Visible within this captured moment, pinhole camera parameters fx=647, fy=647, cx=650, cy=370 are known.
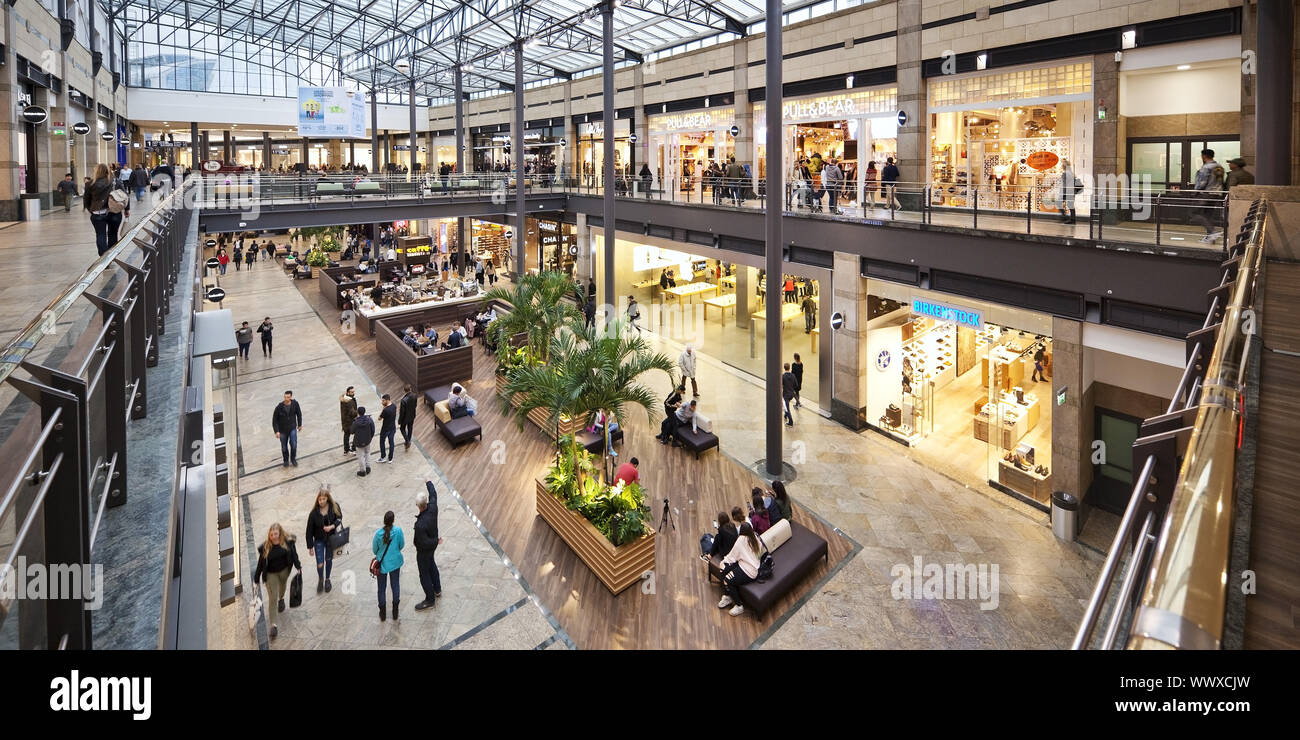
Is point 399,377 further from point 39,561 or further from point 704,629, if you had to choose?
point 39,561

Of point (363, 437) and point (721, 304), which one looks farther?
point (721, 304)

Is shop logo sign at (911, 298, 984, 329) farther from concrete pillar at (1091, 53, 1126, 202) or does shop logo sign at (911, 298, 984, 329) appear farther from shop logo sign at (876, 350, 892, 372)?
concrete pillar at (1091, 53, 1126, 202)

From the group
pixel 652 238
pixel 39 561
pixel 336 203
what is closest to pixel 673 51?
pixel 652 238

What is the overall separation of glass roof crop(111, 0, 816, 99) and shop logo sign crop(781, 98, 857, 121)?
10.7 ft

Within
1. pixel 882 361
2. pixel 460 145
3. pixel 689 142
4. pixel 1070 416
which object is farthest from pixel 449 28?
pixel 1070 416

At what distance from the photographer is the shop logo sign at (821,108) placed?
20906 mm

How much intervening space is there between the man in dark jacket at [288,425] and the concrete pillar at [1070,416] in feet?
47.3

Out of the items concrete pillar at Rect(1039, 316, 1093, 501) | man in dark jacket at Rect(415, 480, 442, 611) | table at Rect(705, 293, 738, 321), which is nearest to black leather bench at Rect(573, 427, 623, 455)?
man in dark jacket at Rect(415, 480, 442, 611)

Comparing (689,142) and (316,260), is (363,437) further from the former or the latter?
(316,260)

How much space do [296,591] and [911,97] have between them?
18.7 meters

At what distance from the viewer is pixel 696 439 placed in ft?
45.9

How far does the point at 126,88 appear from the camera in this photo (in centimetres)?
3791

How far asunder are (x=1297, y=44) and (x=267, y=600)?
58.7 feet
